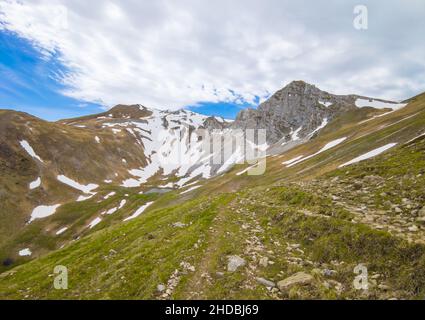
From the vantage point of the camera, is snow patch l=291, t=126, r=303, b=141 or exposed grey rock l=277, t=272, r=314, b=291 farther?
snow patch l=291, t=126, r=303, b=141

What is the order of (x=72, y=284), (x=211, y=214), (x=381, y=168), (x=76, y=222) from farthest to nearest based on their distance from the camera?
(x=76, y=222)
(x=211, y=214)
(x=381, y=168)
(x=72, y=284)

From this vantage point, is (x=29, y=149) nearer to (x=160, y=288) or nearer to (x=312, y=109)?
(x=160, y=288)

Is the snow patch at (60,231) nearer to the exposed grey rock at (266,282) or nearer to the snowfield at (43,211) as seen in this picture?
the snowfield at (43,211)

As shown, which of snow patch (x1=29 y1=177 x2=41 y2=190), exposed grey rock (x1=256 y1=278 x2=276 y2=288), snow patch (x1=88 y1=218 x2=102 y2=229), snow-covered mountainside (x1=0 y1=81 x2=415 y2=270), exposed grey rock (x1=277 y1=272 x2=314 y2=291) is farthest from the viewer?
snow patch (x1=29 y1=177 x2=41 y2=190)

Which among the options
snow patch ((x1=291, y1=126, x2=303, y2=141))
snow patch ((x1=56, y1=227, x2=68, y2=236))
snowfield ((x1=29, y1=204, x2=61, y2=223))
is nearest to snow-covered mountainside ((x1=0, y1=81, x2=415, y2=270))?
snowfield ((x1=29, y1=204, x2=61, y2=223))

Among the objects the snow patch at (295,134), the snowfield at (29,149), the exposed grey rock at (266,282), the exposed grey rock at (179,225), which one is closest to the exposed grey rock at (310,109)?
the snow patch at (295,134)

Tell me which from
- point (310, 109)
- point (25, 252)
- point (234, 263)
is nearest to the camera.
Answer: point (234, 263)

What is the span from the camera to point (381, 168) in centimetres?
2102

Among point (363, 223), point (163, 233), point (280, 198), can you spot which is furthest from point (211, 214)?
point (363, 223)

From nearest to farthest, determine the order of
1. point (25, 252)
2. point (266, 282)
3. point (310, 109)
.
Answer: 1. point (266, 282)
2. point (25, 252)
3. point (310, 109)

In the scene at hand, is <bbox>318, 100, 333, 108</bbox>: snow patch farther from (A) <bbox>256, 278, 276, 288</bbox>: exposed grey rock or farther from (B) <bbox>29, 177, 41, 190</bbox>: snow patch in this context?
(B) <bbox>29, 177, 41, 190</bbox>: snow patch

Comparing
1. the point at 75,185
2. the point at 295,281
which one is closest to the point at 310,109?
the point at 75,185
